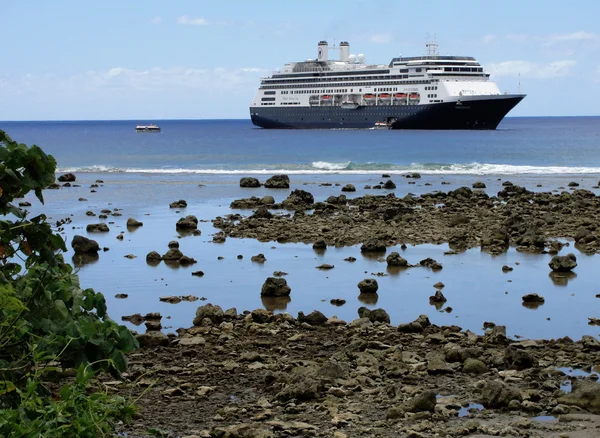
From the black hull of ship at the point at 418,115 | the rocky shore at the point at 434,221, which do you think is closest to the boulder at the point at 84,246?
the rocky shore at the point at 434,221

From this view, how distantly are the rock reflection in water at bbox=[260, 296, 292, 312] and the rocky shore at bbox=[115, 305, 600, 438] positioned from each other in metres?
1.13

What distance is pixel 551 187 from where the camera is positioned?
31641 millimetres

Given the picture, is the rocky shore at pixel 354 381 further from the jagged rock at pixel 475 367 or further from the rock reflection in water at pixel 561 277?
the rock reflection in water at pixel 561 277

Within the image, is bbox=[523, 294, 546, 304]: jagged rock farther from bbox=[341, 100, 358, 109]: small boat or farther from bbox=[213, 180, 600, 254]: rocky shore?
bbox=[341, 100, 358, 109]: small boat

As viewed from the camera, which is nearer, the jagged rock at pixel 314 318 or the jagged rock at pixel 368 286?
the jagged rock at pixel 314 318

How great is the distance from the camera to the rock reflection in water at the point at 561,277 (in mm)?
12977

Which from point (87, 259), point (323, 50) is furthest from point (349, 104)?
point (87, 259)

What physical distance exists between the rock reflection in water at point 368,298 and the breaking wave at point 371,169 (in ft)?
99.9

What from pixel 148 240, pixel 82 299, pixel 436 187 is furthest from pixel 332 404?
pixel 436 187

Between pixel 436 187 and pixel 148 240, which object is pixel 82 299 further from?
pixel 436 187

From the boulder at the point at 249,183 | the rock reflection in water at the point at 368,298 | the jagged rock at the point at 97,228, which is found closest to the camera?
the rock reflection in water at the point at 368,298

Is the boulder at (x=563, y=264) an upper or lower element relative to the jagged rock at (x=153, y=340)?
upper

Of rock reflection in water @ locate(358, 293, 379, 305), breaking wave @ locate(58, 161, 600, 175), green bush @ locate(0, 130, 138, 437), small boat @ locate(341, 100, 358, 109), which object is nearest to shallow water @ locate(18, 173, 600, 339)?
rock reflection in water @ locate(358, 293, 379, 305)

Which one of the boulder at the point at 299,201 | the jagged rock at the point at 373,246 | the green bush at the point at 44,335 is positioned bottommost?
the jagged rock at the point at 373,246
